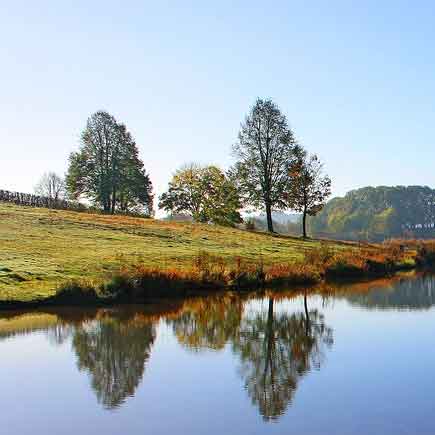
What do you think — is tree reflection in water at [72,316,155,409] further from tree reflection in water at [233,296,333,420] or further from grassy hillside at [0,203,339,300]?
grassy hillside at [0,203,339,300]

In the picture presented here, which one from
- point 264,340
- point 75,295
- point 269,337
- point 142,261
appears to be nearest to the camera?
point 264,340

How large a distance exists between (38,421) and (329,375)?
8.16 meters

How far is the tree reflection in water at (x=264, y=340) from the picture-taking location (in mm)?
15852

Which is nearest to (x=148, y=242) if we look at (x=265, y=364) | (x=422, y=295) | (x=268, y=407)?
(x=422, y=295)

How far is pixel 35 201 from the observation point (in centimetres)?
7769

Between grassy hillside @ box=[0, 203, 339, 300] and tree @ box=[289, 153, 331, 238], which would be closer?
grassy hillside @ box=[0, 203, 339, 300]

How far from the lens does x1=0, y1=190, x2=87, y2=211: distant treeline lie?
247 feet

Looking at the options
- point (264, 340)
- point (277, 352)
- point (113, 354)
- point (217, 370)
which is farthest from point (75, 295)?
point (217, 370)

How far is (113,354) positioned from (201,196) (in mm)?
69911

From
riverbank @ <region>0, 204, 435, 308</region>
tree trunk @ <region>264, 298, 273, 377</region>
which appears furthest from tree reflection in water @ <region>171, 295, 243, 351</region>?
riverbank @ <region>0, 204, 435, 308</region>

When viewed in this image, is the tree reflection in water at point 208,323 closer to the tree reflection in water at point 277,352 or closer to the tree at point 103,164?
the tree reflection in water at point 277,352

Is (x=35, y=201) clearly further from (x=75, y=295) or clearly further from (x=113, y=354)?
(x=113, y=354)

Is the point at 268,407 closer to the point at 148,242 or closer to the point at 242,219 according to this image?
the point at 148,242

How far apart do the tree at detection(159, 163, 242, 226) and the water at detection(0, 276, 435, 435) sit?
54.6m
